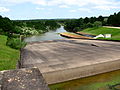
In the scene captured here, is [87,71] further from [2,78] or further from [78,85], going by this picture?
[2,78]

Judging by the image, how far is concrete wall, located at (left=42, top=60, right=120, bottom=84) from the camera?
10.7 metres

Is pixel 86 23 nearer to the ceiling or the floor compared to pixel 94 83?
nearer to the ceiling

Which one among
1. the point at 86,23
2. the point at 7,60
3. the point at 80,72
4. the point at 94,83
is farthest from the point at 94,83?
the point at 86,23

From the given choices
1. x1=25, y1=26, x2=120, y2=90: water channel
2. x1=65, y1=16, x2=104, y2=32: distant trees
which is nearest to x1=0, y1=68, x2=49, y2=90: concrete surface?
x1=25, y1=26, x2=120, y2=90: water channel

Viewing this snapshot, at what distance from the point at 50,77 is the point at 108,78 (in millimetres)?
4620

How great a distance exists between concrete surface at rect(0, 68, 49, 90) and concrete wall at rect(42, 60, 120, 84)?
540cm

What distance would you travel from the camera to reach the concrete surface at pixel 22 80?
14.9 ft

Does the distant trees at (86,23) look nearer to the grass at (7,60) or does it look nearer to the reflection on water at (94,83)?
the grass at (7,60)

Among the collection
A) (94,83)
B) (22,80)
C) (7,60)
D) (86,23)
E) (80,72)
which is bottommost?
(94,83)

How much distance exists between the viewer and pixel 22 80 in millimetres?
4836

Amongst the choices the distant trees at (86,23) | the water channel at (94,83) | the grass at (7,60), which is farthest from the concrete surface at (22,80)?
the distant trees at (86,23)

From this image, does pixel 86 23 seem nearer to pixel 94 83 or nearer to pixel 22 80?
pixel 94 83

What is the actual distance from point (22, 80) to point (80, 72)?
7.48 metres

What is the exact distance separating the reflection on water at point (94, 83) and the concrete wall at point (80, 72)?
0.40 metres
